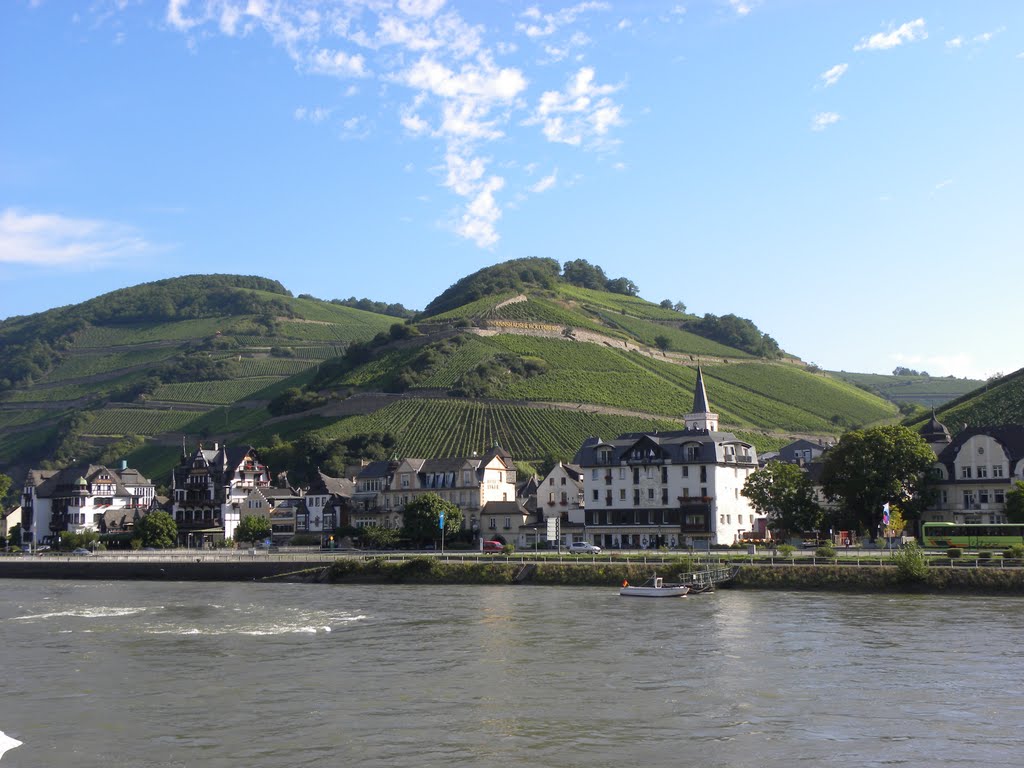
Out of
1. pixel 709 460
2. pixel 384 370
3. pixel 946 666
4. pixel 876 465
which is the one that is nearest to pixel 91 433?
pixel 384 370

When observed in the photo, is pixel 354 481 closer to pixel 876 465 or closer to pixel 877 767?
pixel 876 465

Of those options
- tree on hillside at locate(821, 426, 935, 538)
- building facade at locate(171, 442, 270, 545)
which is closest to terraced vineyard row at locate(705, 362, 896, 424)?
Answer: tree on hillside at locate(821, 426, 935, 538)

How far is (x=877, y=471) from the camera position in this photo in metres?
79.1

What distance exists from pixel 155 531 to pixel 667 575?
64280mm

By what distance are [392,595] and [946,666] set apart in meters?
37.0

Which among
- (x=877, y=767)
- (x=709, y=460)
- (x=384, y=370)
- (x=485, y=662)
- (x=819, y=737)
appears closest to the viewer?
(x=877, y=767)

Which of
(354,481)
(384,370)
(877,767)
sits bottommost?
(877,767)

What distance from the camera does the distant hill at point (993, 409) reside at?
112 m

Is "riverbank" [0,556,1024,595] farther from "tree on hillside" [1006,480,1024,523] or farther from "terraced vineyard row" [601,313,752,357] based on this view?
"terraced vineyard row" [601,313,752,357]

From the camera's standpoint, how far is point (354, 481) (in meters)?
116

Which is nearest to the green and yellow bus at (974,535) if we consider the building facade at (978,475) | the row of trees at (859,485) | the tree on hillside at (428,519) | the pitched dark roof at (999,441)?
the row of trees at (859,485)

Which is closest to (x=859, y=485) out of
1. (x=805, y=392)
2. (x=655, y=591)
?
(x=655, y=591)

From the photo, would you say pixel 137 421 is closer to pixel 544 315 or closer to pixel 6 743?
pixel 544 315

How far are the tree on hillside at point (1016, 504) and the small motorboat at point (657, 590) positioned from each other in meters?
28.8
